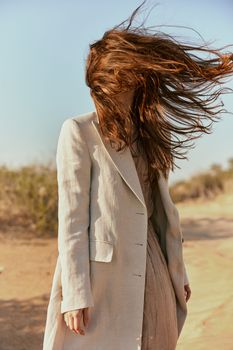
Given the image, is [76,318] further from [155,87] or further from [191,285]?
[191,285]

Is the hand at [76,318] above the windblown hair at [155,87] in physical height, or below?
below

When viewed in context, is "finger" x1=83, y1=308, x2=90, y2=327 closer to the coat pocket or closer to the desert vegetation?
the coat pocket

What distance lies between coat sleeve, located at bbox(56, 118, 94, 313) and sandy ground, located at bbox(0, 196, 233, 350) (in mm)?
2218

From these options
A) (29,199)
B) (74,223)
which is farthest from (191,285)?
(74,223)

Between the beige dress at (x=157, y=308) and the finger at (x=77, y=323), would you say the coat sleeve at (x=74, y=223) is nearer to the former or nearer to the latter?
the finger at (x=77, y=323)

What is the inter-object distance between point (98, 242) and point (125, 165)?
11.3 inches

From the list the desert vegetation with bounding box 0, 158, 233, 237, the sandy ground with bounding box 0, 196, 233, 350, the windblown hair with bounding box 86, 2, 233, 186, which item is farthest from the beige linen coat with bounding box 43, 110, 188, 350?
the desert vegetation with bounding box 0, 158, 233, 237

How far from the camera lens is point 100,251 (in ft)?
8.17

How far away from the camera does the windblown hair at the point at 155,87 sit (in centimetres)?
258

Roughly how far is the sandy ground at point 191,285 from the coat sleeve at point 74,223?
7.28ft

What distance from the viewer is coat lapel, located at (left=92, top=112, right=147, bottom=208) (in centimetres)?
256

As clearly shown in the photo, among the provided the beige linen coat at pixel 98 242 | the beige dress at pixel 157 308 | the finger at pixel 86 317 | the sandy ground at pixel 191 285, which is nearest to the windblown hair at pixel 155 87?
the beige linen coat at pixel 98 242

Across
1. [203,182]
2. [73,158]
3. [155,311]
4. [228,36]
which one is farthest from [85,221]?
[203,182]

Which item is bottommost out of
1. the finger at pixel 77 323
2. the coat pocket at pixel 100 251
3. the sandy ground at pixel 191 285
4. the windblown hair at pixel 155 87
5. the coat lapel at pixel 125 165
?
the sandy ground at pixel 191 285
